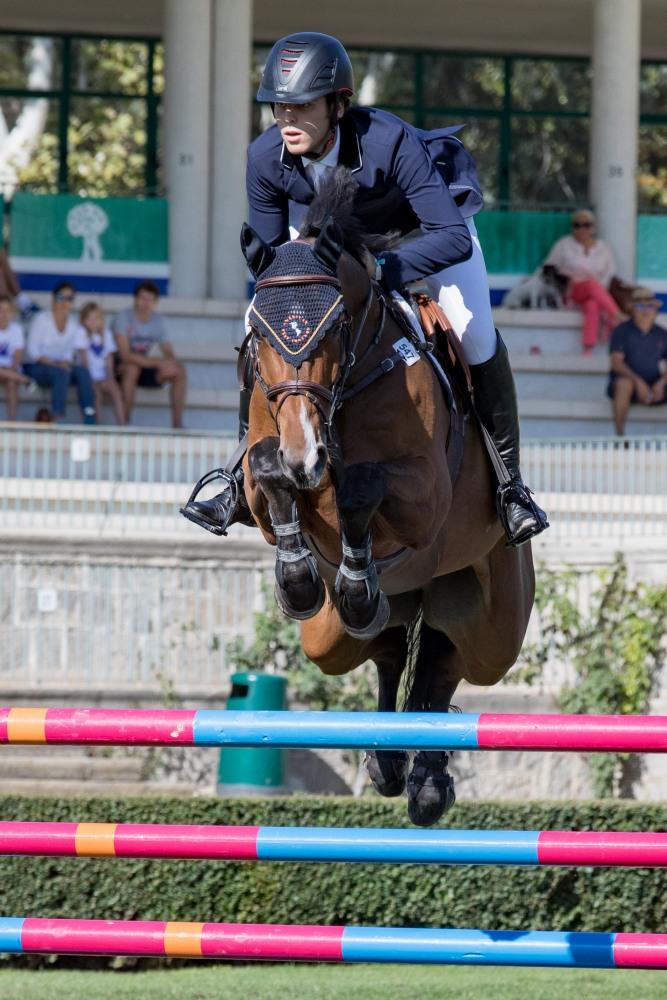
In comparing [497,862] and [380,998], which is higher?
[497,862]

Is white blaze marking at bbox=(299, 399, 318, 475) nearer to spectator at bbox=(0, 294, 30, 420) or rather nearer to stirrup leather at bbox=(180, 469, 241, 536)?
stirrup leather at bbox=(180, 469, 241, 536)

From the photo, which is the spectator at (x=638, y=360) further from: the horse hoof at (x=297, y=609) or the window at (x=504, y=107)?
the horse hoof at (x=297, y=609)

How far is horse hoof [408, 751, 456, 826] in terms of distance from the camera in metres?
6.33

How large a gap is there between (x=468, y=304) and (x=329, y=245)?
1.18 meters

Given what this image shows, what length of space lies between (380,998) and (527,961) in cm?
456

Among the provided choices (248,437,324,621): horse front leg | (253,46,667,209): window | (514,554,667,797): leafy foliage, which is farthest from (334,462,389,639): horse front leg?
(253,46,667,209): window

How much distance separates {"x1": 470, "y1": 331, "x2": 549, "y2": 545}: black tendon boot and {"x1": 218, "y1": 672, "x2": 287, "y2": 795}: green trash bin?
23.9ft

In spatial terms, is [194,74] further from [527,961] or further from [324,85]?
[527,961]

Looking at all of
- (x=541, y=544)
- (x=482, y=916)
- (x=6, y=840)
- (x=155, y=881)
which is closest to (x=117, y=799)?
(x=155, y=881)

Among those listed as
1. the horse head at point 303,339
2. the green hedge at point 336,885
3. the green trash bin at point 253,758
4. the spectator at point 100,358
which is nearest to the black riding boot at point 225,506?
the horse head at point 303,339

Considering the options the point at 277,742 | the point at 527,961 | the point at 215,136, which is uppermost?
the point at 215,136

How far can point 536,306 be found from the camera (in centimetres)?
1839

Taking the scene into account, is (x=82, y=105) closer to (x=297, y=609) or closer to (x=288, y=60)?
(x=288, y=60)

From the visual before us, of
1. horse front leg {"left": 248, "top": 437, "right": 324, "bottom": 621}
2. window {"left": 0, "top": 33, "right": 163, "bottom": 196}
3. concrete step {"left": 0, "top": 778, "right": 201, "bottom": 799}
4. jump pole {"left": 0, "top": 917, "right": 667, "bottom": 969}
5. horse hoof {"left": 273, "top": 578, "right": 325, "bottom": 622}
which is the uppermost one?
window {"left": 0, "top": 33, "right": 163, "bottom": 196}
